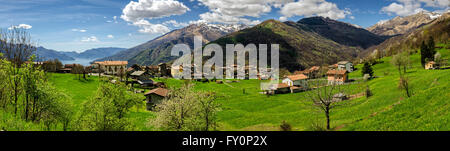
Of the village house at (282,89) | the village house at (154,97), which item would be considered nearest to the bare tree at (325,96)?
the village house at (154,97)

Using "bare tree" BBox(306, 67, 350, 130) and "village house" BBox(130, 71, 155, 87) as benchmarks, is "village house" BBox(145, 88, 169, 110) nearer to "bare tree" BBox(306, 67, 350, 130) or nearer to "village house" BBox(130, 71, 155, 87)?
"village house" BBox(130, 71, 155, 87)

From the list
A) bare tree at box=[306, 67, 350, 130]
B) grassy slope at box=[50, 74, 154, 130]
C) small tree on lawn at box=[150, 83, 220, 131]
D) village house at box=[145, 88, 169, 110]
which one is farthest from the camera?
village house at box=[145, 88, 169, 110]

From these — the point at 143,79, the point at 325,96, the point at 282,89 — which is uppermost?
the point at 143,79

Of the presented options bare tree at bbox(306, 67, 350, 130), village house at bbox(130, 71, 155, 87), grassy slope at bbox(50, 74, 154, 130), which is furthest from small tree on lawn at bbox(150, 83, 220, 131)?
village house at bbox(130, 71, 155, 87)

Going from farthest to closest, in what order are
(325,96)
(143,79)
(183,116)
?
(143,79), (325,96), (183,116)

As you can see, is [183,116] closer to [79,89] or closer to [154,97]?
[154,97]

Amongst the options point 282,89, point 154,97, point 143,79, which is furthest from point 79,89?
point 282,89

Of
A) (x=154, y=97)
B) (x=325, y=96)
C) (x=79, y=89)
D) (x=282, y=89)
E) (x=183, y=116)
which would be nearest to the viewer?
(x=183, y=116)

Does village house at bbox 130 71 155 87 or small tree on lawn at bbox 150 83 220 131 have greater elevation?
village house at bbox 130 71 155 87

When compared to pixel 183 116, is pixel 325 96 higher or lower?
higher

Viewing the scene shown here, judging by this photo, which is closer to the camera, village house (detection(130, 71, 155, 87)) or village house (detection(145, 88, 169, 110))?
village house (detection(145, 88, 169, 110))

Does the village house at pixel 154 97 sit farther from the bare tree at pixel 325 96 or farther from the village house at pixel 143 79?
the bare tree at pixel 325 96
